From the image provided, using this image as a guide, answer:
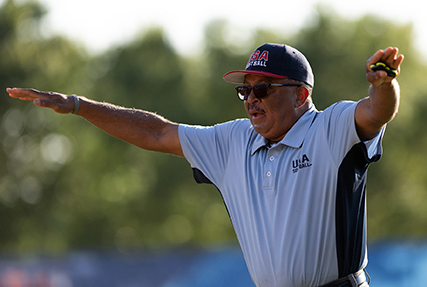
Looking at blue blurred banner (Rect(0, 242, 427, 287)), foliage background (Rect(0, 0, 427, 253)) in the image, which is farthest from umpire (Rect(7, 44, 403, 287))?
foliage background (Rect(0, 0, 427, 253))

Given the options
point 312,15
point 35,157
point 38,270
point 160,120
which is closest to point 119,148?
point 35,157

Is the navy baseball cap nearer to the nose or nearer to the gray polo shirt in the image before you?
the nose

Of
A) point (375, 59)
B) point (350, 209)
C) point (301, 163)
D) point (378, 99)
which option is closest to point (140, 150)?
point (301, 163)

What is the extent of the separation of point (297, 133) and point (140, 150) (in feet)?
63.6

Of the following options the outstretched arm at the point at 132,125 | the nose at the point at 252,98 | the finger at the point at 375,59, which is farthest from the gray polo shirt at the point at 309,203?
the outstretched arm at the point at 132,125

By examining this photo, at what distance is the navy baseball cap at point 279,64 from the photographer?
340 centimetres

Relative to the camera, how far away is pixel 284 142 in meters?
3.29

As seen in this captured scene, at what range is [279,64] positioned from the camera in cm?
341

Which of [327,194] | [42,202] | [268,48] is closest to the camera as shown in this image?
[327,194]

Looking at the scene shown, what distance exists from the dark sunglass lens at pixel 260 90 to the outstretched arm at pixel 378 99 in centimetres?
71

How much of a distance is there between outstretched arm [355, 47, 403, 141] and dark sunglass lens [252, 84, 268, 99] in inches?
28.0

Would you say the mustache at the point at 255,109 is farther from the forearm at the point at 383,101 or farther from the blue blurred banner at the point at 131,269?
the blue blurred banner at the point at 131,269

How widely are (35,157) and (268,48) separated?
1812cm

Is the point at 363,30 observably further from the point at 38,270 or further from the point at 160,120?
the point at 160,120
